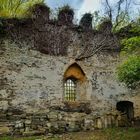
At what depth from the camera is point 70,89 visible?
1956 cm

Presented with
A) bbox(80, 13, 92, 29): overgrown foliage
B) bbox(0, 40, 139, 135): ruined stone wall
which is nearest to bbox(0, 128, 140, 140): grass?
bbox(0, 40, 139, 135): ruined stone wall

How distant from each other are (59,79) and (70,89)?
1304 mm

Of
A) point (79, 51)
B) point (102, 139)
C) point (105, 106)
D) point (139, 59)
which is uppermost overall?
point (79, 51)

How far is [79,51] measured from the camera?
19.5 meters

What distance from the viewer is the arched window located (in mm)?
19328

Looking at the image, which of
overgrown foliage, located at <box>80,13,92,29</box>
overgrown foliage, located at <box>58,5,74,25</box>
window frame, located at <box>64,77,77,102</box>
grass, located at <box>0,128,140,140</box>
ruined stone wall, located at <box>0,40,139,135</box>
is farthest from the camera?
overgrown foliage, located at <box>80,13,92,29</box>

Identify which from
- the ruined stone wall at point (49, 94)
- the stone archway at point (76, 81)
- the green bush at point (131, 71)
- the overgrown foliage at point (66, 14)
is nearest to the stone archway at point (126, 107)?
the ruined stone wall at point (49, 94)

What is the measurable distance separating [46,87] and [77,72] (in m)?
2.29

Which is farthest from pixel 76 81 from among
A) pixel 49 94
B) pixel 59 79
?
pixel 49 94

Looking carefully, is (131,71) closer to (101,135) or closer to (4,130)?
(101,135)

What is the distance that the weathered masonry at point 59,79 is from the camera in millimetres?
16828

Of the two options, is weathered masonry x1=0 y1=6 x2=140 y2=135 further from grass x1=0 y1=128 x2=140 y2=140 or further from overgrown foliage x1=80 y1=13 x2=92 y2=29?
grass x1=0 y1=128 x2=140 y2=140

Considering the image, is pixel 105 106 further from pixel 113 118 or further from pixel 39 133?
pixel 39 133

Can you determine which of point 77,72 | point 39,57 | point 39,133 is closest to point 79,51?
point 77,72
